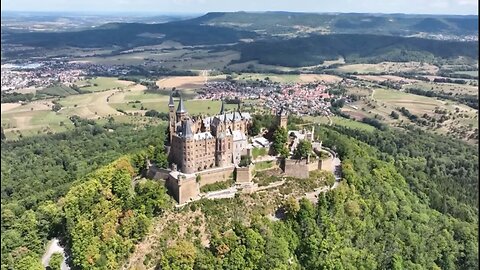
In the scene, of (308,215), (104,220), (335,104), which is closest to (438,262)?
(308,215)

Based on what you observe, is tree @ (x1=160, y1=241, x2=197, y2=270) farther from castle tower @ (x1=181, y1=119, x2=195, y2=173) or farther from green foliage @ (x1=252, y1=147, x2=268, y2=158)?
green foliage @ (x1=252, y1=147, x2=268, y2=158)

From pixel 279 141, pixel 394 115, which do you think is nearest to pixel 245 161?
pixel 279 141

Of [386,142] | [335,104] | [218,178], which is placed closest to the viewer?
[218,178]

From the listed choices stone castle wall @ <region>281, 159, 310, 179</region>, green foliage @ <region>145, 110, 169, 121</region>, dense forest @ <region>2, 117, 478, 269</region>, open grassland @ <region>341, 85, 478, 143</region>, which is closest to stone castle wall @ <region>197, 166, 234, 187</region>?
dense forest @ <region>2, 117, 478, 269</region>

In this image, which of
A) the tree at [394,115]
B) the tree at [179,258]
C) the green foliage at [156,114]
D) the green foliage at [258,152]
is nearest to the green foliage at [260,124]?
the green foliage at [258,152]

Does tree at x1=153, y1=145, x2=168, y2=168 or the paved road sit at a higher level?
tree at x1=153, y1=145, x2=168, y2=168

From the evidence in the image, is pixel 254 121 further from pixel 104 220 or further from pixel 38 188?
pixel 38 188
